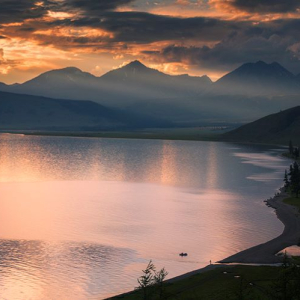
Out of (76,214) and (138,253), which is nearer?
(138,253)

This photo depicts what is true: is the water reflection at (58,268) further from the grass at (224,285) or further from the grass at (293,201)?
the grass at (293,201)

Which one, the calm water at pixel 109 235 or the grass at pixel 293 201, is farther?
the grass at pixel 293 201

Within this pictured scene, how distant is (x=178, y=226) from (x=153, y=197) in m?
47.8

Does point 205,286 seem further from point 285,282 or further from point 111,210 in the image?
point 111,210

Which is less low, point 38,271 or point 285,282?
point 285,282

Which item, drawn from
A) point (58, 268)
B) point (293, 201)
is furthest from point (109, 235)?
point (293, 201)

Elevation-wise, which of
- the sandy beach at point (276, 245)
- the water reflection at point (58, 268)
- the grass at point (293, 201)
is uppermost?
the grass at point (293, 201)

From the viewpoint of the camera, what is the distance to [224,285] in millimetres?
94938

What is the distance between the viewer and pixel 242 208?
166m

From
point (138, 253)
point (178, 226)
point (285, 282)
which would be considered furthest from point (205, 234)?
point (285, 282)

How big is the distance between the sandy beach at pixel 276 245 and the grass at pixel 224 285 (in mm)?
5866

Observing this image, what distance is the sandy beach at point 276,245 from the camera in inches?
4336

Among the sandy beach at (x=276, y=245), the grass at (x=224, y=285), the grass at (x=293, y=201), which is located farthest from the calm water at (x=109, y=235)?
the grass at (x=293, y=201)

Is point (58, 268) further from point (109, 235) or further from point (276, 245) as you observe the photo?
point (276, 245)
